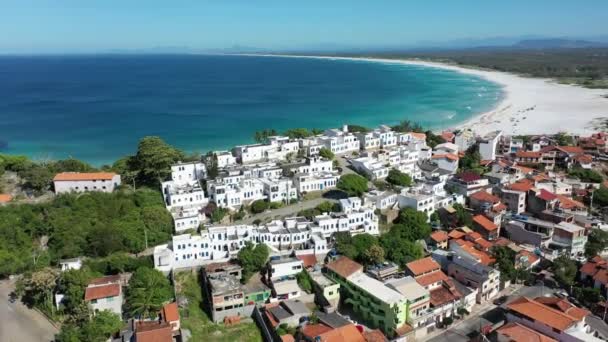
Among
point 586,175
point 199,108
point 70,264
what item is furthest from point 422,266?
point 199,108

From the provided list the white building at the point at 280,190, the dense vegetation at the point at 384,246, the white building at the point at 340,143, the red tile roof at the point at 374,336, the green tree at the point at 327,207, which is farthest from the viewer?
the white building at the point at 340,143

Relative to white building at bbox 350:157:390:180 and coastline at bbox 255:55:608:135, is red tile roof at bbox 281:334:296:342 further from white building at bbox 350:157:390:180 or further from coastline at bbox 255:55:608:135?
coastline at bbox 255:55:608:135

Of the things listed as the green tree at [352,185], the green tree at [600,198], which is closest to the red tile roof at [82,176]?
the green tree at [352,185]

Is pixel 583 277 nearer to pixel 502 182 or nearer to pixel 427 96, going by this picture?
pixel 502 182

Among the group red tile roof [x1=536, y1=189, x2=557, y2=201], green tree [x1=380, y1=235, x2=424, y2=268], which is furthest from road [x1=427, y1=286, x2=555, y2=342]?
red tile roof [x1=536, y1=189, x2=557, y2=201]

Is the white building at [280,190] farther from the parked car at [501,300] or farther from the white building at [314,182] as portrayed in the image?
the parked car at [501,300]

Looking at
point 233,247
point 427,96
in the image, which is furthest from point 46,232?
point 427,96
